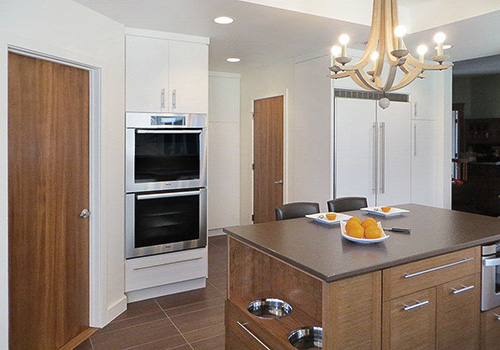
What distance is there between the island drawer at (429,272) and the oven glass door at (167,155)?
2.46 m

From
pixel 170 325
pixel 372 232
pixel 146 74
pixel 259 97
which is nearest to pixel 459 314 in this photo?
pixel 372 232

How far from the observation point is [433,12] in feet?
11.8

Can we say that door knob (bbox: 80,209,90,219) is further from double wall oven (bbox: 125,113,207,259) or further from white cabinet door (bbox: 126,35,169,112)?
white cabinet door (bbox: 126,35,169,112)

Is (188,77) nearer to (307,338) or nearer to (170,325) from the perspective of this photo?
(170,325)

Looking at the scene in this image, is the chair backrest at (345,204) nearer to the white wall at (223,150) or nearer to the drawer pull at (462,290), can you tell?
the drawer pull at (462,290)

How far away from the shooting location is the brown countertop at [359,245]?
1.77 m

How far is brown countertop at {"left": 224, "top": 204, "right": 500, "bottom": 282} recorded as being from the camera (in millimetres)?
1771

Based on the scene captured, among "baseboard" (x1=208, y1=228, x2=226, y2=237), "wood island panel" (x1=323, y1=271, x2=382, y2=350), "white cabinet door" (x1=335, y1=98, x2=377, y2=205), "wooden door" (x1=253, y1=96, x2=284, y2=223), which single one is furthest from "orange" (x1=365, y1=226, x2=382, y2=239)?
"baseboard" (x1=208, y1=228, x2=226, y2=237)

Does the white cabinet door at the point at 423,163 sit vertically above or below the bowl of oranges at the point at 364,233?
above

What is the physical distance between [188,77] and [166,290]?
213 centimetres

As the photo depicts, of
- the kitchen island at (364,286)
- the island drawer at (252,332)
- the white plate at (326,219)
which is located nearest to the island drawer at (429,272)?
the kitchen island at (364,286)

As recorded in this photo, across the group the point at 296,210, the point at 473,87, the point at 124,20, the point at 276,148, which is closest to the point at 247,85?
the point at 276,148

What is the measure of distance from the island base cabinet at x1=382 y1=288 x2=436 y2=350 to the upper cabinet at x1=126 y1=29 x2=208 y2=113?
2699mm

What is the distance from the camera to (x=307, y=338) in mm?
1939
